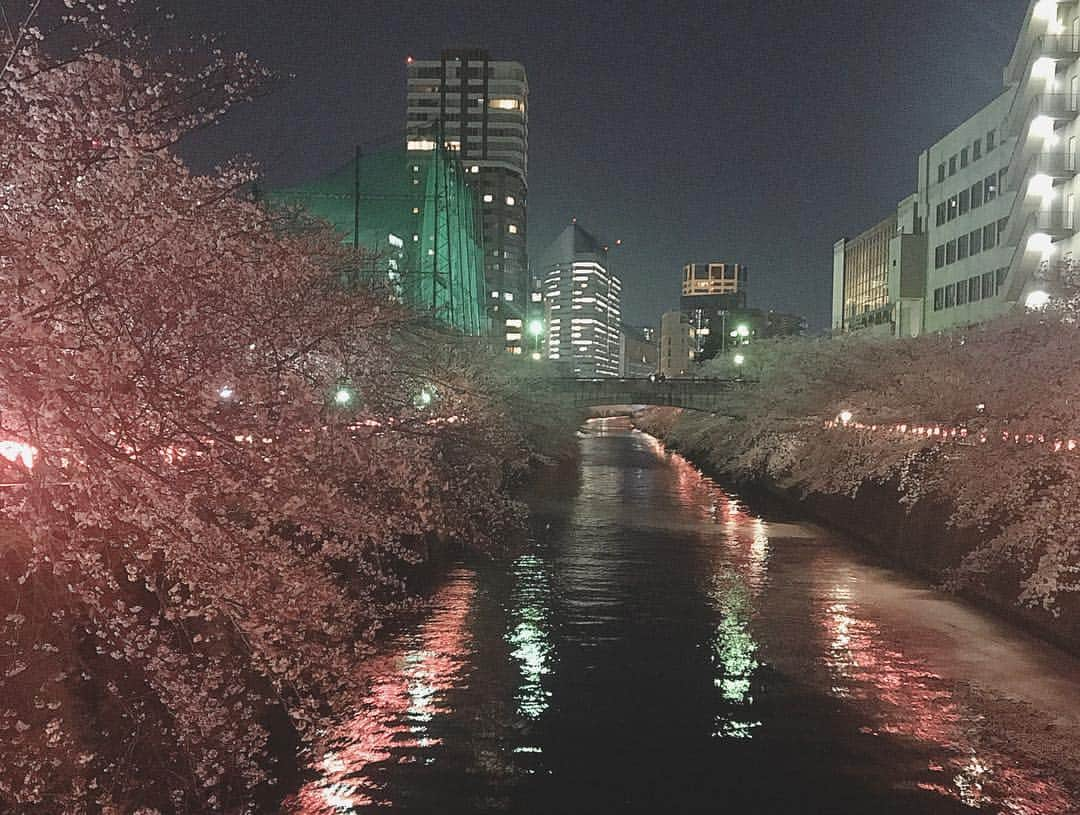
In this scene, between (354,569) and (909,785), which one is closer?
(909,785)

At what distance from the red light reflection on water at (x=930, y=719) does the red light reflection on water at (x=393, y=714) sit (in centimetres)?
518

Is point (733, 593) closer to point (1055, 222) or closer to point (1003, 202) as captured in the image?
point (1055, 222)

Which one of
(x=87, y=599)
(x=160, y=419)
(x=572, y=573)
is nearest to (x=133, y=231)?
(x=160, y=419)

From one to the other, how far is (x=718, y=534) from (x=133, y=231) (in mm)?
23301

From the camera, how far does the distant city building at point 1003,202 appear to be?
136ft

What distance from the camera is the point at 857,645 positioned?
16000mm

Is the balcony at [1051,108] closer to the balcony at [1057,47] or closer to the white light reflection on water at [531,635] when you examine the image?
the balcony at [1057,47]

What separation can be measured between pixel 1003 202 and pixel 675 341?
128m

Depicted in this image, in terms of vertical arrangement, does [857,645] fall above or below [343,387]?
below

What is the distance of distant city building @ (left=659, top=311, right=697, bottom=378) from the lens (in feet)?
570

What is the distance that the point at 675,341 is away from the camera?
17725 cm

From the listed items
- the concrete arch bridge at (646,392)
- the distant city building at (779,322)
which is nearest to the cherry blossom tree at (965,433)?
the concrete arch bridge at (646,392)

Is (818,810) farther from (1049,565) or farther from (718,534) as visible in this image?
(718,534)

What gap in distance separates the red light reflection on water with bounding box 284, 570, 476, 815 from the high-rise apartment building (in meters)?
116
